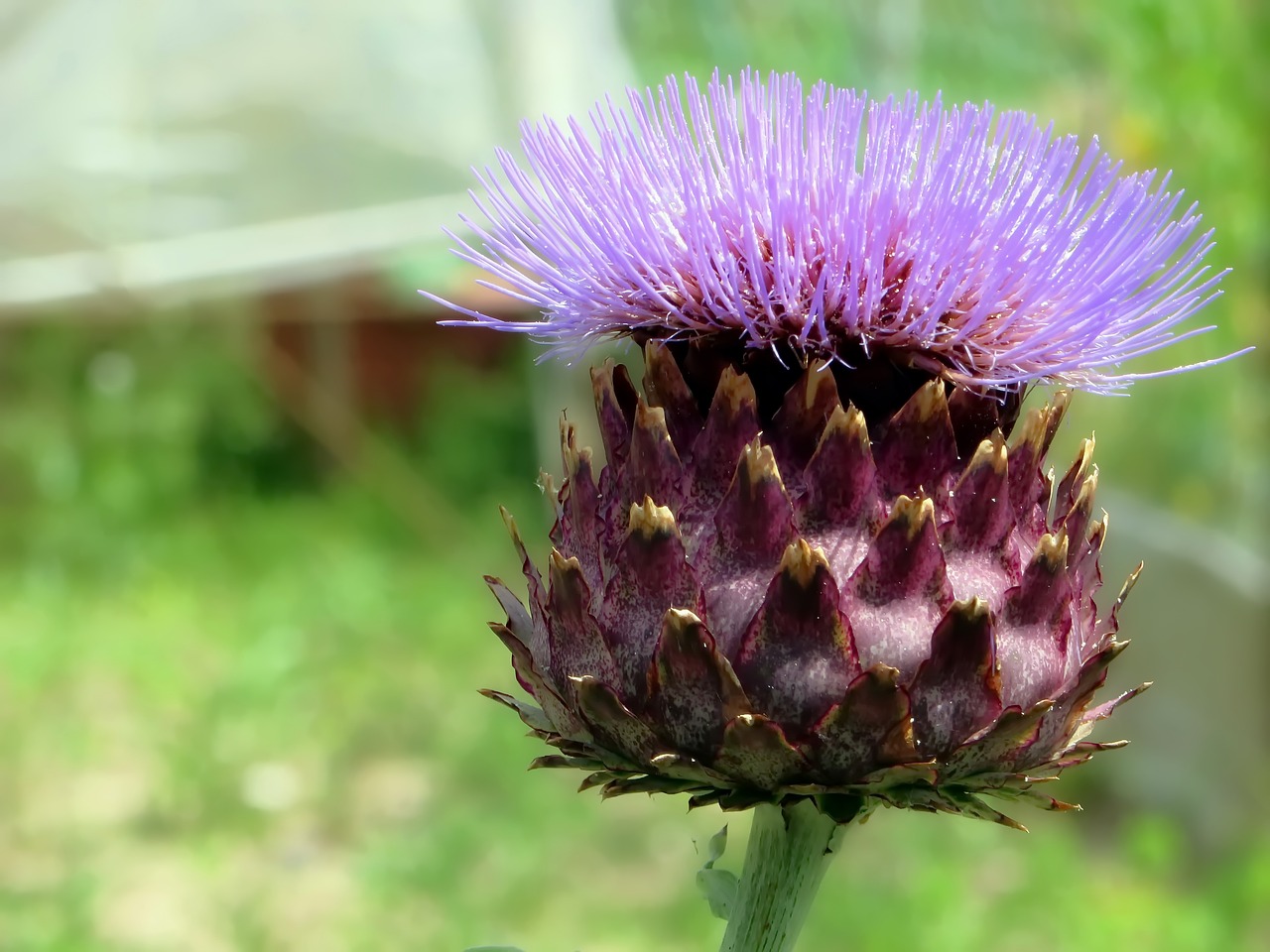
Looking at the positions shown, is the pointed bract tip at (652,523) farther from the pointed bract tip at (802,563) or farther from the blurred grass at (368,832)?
the blurred grass at (368,832)

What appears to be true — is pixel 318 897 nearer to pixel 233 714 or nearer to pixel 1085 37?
pixel 233 714

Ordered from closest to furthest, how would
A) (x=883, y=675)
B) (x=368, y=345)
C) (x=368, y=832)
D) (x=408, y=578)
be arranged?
1. (x=883, y=675)
2. (x=368, y=832)
3. (x=408, y=578)
4. (x=368, y=345)

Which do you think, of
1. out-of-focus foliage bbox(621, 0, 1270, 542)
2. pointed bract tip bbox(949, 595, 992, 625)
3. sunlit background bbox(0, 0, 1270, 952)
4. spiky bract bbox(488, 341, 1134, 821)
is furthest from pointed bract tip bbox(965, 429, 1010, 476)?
out-of-focus foliage bbox(621, 0, 1270, 542)

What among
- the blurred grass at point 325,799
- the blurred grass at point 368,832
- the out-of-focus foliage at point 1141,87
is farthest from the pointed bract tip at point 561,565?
the out-of-focus foliage at point 1141,87

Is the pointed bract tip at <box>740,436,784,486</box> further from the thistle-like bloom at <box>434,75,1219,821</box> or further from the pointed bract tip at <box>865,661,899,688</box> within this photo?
the pointed bract tip at <box>865,661,899,688</box>

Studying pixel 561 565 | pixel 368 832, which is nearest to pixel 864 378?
pixel 561 565

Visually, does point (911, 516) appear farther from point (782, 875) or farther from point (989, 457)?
point (782, 875)
